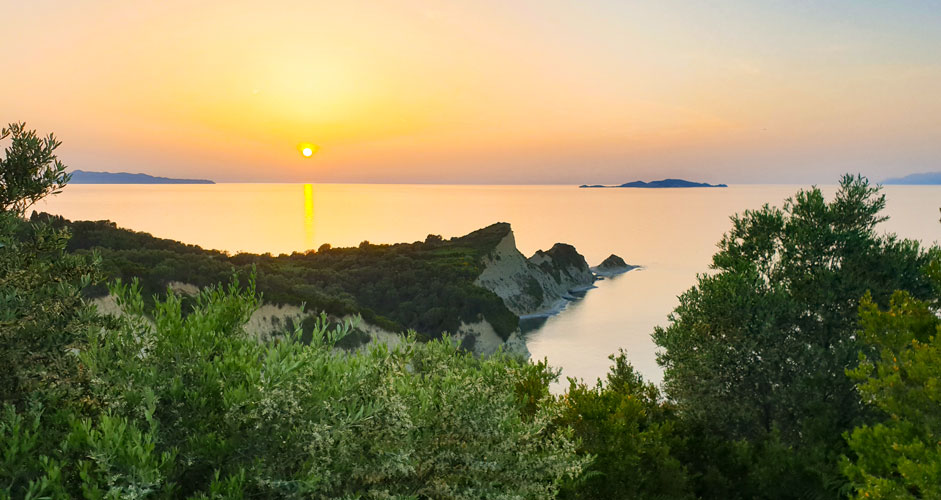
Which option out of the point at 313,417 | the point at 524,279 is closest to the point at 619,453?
the point at 313,417

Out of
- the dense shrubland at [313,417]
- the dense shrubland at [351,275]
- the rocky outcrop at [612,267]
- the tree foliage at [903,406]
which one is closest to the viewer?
Answer: the dense shrubland at [313,417]

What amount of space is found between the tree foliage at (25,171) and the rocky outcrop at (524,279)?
279 ft

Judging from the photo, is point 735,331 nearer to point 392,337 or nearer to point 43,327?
point 43,327

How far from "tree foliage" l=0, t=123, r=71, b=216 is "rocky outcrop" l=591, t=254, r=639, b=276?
473ft

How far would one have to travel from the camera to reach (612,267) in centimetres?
15325

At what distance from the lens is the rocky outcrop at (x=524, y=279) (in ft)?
334

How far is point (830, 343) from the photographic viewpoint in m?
26.4

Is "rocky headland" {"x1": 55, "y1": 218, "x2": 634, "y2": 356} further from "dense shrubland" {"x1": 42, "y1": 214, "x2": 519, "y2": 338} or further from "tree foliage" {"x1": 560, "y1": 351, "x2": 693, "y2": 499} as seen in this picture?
"tree foliage" {"x1": 560, "y1": 351, "x2": 693, "y2": 499}

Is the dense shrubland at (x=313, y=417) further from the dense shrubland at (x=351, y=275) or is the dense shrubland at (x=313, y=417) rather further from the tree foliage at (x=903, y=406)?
the dense shrubland at (x=351, y=275)

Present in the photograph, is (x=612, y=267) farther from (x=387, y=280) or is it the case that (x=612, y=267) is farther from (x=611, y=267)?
(x=387, y=280)

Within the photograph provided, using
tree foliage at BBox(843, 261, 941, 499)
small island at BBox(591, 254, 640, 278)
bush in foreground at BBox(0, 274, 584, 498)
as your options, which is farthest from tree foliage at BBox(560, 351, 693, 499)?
small island at BBox(591, 254, 640, 278)

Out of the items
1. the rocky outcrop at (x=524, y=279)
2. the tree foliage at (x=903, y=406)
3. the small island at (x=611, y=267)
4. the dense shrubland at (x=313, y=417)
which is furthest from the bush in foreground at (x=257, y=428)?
the small island at (x=611, y=267)

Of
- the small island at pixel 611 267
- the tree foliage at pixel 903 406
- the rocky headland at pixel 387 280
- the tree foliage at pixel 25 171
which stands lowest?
the small island at pixel 611 267

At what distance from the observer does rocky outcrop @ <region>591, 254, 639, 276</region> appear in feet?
491
